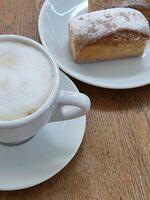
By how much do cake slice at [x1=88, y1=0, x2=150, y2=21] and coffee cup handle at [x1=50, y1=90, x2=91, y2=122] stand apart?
384 millimetres

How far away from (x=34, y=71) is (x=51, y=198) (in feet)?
0.67

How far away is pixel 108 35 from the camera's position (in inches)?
30.4

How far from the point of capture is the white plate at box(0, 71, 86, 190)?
55 centimetres

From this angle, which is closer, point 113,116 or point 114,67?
point 113,116

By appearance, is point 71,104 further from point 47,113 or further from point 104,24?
point 104,24

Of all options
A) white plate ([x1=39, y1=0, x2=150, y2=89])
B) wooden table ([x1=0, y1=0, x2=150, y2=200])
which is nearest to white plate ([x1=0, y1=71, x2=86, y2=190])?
wooden table ([x1=0, y1=0, x2=150, y2=200])

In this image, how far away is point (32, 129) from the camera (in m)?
0.54

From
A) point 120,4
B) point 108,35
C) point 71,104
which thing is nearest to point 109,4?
point 120,4

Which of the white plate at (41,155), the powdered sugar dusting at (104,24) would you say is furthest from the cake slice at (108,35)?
the white plate at (41,155)

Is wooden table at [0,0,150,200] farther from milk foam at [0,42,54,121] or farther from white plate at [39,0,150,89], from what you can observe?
milk foam at [0,42,54,121]

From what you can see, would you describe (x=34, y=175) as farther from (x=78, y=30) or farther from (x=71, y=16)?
(x=71, y=16)

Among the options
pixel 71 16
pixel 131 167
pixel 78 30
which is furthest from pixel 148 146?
pixel 71 16

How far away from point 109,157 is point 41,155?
119 millimetres

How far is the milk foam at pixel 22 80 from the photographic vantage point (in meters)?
0.51
